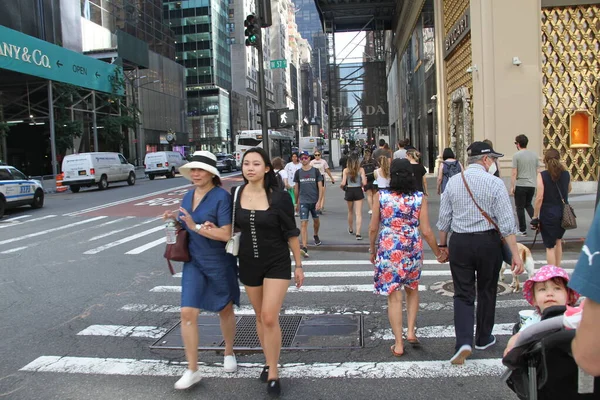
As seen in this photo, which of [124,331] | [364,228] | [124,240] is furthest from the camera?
[364,228]

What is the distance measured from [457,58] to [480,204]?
50.3 feet

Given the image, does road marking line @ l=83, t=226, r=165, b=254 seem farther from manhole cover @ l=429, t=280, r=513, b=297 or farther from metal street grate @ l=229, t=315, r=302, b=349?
manhole cover @ l=429, t=280, r=513, b=297

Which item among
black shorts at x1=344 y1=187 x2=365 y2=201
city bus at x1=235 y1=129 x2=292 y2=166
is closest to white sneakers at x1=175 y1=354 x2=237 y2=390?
black shorts at x1=344 y1=187 x2=365 y2=201

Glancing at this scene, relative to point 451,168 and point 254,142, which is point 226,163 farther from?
point 451,168

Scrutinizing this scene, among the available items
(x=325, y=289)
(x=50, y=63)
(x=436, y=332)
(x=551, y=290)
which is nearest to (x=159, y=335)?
(x=325, y=289)

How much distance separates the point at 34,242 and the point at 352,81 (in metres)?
32.6

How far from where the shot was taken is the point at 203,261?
13.7ft

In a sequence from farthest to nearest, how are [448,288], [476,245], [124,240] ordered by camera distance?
[124,240] < [448,288] < [476,245]

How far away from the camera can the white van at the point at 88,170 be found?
27.3 m

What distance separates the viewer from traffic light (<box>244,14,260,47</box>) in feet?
37.6

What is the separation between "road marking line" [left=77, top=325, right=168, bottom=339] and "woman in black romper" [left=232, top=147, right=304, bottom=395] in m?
1.89

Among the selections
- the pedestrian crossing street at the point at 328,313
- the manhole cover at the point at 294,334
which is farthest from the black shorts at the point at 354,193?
the manhole cover at the point at 294,334

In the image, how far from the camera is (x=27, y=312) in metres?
→ 6.40

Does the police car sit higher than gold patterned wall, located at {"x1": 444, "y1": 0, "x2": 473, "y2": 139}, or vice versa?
gold patterned wall, located at {"x1": 444, "y1": 0, "x2": 473, "y2": 139}
